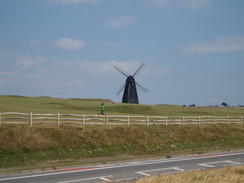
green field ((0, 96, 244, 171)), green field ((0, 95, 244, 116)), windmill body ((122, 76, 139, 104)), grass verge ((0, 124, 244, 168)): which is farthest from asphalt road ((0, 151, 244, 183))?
windmill body ((122, 76, 139, 104))

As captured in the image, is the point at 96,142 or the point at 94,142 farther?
the point at 96,142

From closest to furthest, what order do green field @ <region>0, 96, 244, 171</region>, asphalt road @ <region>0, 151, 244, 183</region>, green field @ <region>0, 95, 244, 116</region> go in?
asphalt road @ <region>0, 151, 244, 183</region>
green field @ <region>0, 96, 244, 171</region>
green field @ <region>0, 95, 244, 116</region>

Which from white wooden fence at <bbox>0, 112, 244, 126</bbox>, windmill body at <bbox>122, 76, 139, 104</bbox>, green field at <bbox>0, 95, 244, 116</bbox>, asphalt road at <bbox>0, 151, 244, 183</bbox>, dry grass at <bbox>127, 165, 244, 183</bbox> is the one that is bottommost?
asphalt road at <bbox>0, 151, 244, 183</bbox>

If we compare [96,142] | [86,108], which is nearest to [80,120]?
[96,142]

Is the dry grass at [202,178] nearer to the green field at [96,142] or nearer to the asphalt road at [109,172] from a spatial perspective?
the asphalt road at [109,172]

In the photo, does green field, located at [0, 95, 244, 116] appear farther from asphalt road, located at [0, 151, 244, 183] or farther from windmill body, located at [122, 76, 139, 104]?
asphalt road, located at [0, 151, 244, 183]

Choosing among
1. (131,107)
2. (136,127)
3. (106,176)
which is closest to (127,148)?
(136,127)

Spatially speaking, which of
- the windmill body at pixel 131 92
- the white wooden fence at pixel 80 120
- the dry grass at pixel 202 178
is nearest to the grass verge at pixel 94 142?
the white wooden fence at pixel 80 120

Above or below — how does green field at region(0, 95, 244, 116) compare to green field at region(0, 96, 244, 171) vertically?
above

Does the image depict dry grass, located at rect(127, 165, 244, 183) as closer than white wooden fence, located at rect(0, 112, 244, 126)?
Yes

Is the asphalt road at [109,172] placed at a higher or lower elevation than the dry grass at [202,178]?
lower

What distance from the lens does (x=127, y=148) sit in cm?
2853

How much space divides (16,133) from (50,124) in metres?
4.76

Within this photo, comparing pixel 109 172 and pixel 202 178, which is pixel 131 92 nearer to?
pixel 109 172
